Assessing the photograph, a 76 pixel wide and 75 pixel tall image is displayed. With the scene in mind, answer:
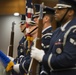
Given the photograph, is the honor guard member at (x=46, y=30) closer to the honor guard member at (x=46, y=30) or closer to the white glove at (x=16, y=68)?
the honor guard member at (x=46, y=30)

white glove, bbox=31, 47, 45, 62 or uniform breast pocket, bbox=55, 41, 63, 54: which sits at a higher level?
uniform breast pocket, bbox=55, 41, 63, 54

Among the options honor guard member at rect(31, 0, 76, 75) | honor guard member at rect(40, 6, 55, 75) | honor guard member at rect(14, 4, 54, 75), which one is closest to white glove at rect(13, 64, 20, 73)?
honor guard member at rect(14, 4, 54, 75)

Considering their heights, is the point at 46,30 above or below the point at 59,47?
below

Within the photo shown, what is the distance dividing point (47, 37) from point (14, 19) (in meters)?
6.34

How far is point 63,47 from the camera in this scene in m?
2.75

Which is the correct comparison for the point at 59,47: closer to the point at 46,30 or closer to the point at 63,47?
the point at 63,47

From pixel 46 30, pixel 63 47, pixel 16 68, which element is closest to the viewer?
pixel 63 47

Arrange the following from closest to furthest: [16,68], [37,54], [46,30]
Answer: [37,54]
[46,30]
[16,68]

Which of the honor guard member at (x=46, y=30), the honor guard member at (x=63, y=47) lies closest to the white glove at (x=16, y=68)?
the honor guard member at (x=46, y=30)

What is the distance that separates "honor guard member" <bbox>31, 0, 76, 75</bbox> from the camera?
8.82 feet

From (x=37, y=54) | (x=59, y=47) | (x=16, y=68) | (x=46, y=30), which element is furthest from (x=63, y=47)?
(x=16, y=68)

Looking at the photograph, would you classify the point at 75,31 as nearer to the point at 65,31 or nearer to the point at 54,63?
the point at 65,31

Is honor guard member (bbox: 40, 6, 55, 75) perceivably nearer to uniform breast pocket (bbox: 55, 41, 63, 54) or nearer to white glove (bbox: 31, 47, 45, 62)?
white glove (bbox: 31, 47, 45, 62)

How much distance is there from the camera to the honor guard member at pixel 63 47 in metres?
2.69
